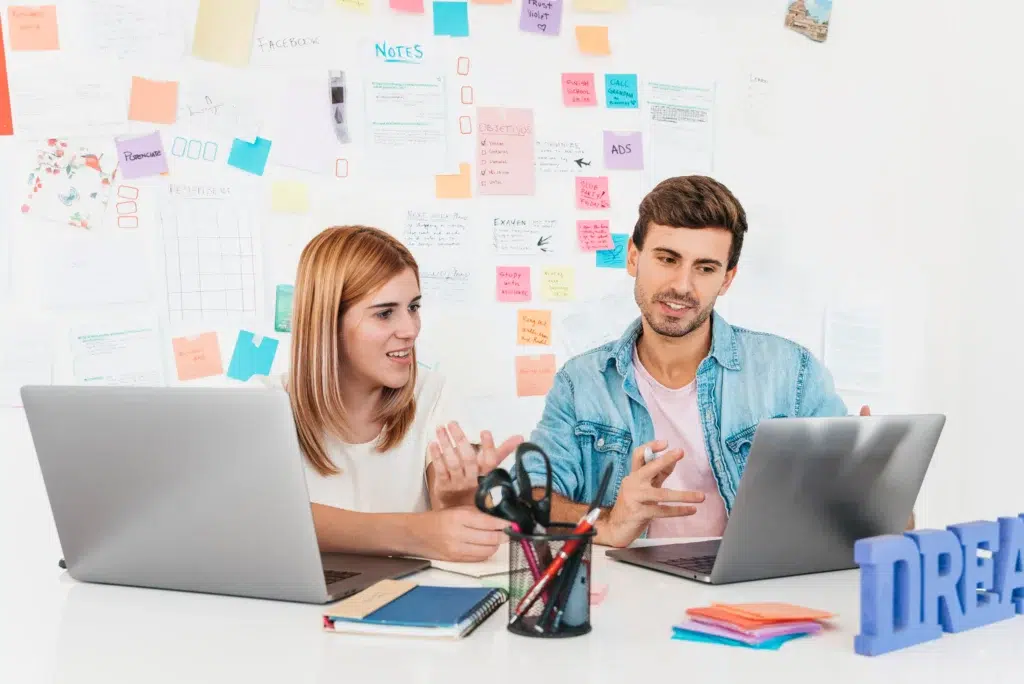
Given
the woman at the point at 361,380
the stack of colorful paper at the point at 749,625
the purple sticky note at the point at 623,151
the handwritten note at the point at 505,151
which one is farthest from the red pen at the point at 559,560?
the purple sticky note at the point at 623,151

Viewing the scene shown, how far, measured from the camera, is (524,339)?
2.77 m

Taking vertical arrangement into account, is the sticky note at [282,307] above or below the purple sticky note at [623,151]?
below

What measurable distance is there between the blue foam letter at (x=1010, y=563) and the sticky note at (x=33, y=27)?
2.35 m

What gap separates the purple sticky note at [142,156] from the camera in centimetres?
253

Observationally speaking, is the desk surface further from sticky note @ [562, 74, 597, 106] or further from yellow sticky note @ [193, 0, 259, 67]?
sticky note @ [562, 74, 597, 106]

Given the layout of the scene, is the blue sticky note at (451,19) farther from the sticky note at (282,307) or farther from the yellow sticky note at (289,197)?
the sticky note at (282,307)

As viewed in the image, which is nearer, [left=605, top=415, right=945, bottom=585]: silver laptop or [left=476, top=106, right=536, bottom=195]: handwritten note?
[left=605, top=415, right=945, bottom=585]: silver laptop

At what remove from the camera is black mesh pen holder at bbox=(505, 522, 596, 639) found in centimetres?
101

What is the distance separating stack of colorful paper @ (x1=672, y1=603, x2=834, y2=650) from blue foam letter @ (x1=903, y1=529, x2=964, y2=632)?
100 millimetres

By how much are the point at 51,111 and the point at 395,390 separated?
1237mm

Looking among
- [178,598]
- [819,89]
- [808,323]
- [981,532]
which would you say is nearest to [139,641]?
[178,598]

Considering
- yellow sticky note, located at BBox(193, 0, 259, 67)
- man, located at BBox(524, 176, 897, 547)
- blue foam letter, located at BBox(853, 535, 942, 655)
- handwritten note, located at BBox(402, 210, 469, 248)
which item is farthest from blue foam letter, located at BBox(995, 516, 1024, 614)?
yellow sticky note, located at BBox(193, 0, 259, 67)

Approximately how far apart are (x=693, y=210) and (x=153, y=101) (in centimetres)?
137

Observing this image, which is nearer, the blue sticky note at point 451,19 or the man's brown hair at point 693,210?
the man's brown hair at point 693,210
